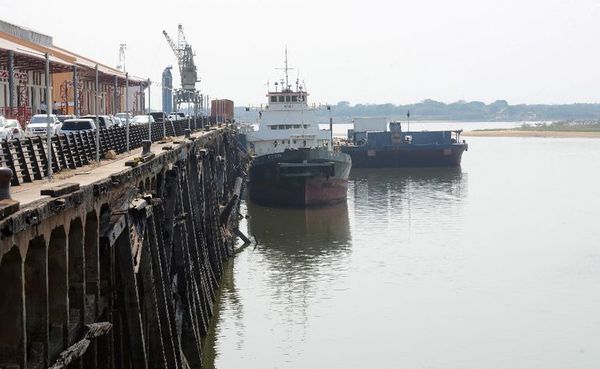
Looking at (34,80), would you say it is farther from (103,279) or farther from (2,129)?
(103,279)

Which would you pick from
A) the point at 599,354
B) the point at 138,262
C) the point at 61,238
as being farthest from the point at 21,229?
the point at 599,354

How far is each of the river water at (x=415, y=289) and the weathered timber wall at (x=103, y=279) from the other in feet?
13.4

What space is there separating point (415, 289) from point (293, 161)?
2976 centimetres

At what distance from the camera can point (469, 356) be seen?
29.8m

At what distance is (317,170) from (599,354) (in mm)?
40037

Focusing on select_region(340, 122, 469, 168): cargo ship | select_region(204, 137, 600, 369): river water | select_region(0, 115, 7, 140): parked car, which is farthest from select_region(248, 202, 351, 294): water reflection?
select_region(340, 122, 469, 168): cargo ship

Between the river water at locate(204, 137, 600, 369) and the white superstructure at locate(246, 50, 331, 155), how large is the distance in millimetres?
8023

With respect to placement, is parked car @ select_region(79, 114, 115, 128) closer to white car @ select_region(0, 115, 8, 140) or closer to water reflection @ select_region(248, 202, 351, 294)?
→ white car @ select_region(0, 115, 8, 140)

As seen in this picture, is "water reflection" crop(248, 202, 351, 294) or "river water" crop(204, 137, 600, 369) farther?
"water reflection" crop(248, 202, 351, 294)

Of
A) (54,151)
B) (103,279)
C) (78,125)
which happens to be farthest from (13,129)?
(103,279)

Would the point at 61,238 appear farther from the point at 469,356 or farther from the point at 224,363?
the point at 469,356

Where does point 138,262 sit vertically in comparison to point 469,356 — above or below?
above

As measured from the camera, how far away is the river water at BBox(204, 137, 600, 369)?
1197 inches

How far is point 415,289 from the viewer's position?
131 ft
